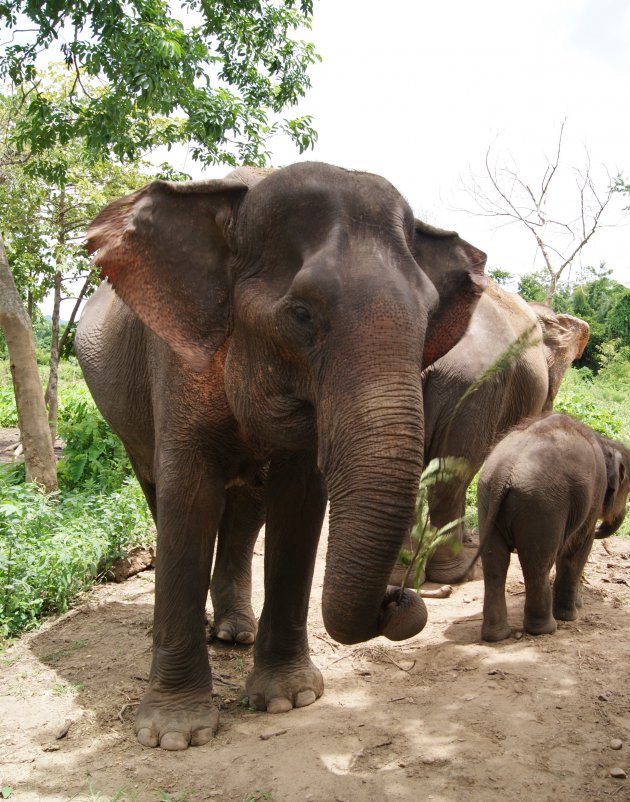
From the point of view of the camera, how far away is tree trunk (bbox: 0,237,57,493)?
7883 millimetres

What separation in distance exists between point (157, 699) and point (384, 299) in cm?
234

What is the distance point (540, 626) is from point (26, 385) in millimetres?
5471

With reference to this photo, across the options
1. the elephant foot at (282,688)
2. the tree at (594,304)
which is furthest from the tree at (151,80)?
the tree at (594,304)

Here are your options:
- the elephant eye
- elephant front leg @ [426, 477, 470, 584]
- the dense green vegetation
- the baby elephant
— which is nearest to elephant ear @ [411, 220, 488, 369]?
the elephant eye

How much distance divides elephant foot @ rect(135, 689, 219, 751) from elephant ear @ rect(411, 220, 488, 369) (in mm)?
1970

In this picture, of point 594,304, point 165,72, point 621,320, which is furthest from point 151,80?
point 594,304

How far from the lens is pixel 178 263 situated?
3559mm

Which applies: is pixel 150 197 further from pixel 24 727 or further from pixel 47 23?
pixel 47 23

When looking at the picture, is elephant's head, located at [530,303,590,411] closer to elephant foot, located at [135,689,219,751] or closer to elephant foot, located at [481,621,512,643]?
elephant foot, located at [481,621,512,643]

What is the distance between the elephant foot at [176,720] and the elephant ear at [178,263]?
1.65 metres

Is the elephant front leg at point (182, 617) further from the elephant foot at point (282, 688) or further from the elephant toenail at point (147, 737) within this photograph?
the elephant foot at point (282, 688)

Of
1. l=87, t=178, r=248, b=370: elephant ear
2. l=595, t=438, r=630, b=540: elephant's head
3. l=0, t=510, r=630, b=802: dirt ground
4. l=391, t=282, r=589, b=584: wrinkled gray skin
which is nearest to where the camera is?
l=0, t=510, r=630, b=802: dirt ground

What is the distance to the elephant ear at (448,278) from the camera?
3689 mm

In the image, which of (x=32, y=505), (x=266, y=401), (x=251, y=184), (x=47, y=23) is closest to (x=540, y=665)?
(x=266, y=401)
